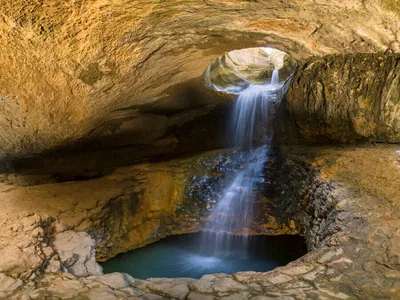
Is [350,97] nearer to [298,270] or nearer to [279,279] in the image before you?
[298,270]

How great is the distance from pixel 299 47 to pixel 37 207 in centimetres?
454

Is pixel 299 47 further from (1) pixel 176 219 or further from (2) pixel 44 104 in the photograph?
(1) pixel 176 219

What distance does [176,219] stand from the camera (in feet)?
21.9

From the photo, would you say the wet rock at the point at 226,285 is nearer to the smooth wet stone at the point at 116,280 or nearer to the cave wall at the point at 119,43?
the smooth wet stone at the point at 116,280

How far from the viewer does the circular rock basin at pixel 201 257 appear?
5.25m

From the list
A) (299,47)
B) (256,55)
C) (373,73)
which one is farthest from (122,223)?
(256,55)

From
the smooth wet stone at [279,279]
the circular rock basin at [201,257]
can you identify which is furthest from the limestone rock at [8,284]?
the circular rock basin at [201,257]

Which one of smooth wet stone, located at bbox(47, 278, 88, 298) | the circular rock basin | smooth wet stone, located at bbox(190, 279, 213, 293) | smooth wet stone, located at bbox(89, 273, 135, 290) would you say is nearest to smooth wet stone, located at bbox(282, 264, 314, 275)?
smooth wet stone, located at bbox(190, 279, 213, 293)

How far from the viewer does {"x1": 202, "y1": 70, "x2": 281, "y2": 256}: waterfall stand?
20.5 ft

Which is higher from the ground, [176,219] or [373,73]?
[373,73]

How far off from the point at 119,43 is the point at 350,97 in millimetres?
3698

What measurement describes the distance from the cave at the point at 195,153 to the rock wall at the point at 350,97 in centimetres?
2

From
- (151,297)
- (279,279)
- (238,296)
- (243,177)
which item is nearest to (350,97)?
(243,177)

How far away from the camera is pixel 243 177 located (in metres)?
6.79
